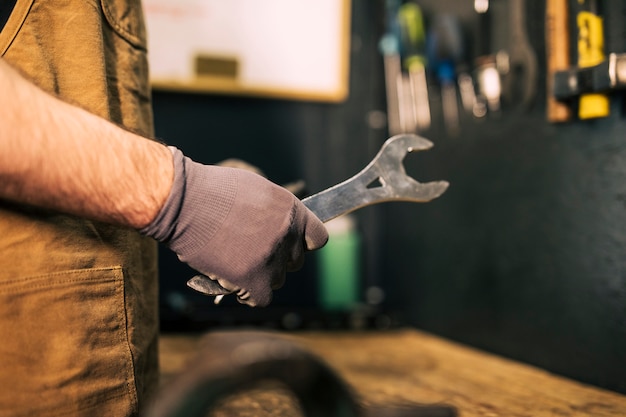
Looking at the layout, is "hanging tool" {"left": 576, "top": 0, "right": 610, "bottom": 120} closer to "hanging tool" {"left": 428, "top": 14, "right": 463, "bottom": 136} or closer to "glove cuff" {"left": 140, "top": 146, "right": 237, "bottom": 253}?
"hanging tool" {"left": 428, "top": 14, "right": 463, "bottom": 136}

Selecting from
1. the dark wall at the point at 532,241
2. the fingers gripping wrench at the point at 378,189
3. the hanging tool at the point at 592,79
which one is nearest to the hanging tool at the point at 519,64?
the dark wall at the point at 532,241

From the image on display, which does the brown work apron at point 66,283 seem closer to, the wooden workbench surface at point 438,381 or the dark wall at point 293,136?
the wooden workbench surface at point 438,381

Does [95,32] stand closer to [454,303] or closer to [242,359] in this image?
[242,359]

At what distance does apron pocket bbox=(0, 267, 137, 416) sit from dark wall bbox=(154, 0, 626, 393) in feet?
2.72

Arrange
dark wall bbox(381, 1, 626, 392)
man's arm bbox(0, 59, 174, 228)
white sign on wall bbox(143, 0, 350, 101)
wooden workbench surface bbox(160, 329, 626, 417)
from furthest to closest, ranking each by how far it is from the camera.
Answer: white sign on wall bbox(143, 0, 350, 101)
dark wall bbox(381, 1, 626, 392)
wooden workbench surface bbox(160, 329, 626, 417)
man's arm bbox(0, 59, 174, 228)

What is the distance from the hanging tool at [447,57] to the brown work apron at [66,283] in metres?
0.90

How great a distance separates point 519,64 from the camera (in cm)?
120

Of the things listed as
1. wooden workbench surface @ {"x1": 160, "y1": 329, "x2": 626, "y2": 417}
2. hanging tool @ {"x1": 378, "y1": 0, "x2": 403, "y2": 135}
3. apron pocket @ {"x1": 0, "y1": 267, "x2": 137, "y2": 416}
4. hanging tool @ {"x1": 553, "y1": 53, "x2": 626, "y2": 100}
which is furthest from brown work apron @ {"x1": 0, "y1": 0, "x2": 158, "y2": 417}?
hanging tool @ {"x1": 378, "y1": 0, "x2": 403, "y2": 135}

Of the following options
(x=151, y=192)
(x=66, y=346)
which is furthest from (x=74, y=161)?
(x=66, y=346)

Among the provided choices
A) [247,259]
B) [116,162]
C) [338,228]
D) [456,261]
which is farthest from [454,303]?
[116,162]

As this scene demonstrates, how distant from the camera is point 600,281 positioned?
3.38 ft

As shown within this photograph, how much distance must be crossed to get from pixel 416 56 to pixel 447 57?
0.59ft

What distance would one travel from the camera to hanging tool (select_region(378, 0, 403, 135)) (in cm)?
176

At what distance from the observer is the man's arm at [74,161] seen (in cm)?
54
